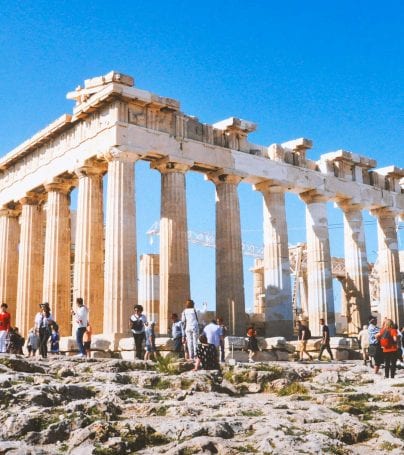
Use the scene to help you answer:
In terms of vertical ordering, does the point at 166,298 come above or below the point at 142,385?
above

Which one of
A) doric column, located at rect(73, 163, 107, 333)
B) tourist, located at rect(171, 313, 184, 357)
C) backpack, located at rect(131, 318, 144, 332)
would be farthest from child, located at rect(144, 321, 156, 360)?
doric column, located at rect(73, 163, 107, 333)

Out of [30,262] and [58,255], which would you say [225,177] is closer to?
[58,255]

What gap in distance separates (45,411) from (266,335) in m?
20.0

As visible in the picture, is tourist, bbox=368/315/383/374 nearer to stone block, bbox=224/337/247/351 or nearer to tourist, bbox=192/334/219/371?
stone block, bbox=224/337/247/351

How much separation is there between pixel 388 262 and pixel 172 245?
14.6m

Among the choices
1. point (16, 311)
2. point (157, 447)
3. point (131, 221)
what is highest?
point (131, 221)

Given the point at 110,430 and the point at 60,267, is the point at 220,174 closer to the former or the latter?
the point at 60,267

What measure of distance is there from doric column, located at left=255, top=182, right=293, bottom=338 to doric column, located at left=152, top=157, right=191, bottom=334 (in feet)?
16.7

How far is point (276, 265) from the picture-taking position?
29484 millimetres

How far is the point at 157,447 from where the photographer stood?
877cm

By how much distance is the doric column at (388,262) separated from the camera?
115 feet

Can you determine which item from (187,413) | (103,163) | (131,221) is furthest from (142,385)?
(103,163)

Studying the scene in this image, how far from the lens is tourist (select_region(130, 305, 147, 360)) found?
19672 millimetres

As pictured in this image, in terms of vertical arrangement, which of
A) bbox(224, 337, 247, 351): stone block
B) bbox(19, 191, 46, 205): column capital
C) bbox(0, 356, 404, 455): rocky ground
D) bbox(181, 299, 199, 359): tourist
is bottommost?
bbox(0, 356, 404, 455): rocky ground
